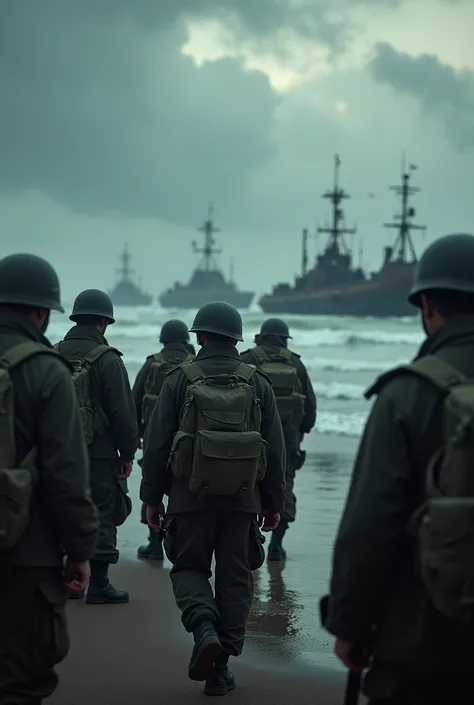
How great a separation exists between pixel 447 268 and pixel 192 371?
2277 mm

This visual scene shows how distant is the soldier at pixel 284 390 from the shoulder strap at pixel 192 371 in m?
3.23

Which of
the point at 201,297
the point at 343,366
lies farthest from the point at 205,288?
the point at 343,366

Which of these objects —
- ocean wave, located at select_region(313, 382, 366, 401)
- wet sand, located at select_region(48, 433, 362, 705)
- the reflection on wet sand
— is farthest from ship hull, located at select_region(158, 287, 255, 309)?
wet sand, located at select_region(48, 433, 362, 705)

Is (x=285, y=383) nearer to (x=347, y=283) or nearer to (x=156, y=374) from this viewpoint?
(x=156, y=374)

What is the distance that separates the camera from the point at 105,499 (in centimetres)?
703

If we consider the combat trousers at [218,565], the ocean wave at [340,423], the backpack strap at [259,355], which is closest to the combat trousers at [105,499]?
the combat trousers at [218,565]

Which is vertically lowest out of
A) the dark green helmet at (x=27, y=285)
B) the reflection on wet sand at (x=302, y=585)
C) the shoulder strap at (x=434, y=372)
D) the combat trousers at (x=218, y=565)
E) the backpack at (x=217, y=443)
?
the reflection on wet sand at (x=302, y=585)

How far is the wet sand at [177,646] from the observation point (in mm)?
5258

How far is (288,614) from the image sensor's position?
6.89 meters

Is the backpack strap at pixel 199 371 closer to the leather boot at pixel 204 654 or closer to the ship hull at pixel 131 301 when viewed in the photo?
the leather boot at pixel 204 654

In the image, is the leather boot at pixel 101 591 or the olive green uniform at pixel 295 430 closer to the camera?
the leather boot at pixel 101 591

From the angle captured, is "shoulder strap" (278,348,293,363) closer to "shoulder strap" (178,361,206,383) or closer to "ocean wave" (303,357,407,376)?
"shoulder strap" (178,361,206,383)

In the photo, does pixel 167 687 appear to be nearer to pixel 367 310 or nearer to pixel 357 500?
pixel 357 500

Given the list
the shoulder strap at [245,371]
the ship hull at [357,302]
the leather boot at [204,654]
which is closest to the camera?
the leather boot at [204,654]
